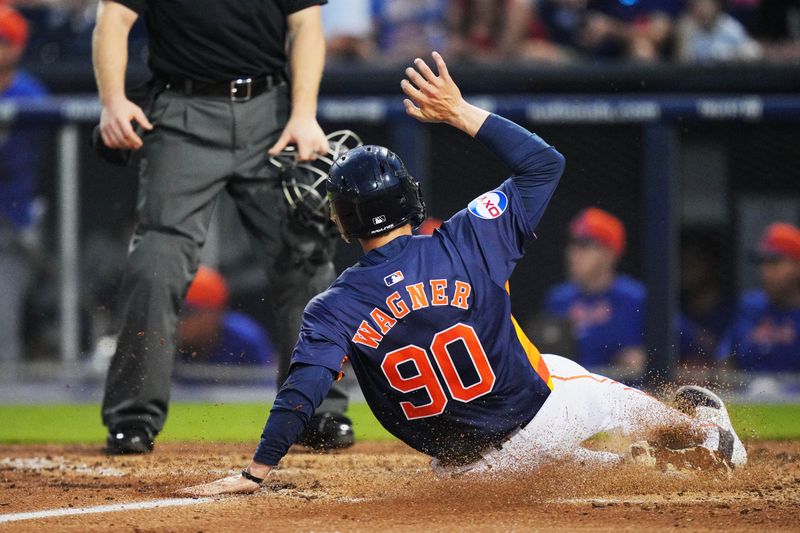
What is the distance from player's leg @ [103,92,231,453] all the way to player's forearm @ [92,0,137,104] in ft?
0.60

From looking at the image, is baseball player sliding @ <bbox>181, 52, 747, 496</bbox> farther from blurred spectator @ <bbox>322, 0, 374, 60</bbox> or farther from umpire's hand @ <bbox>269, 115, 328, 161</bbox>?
blurred spectator @ <bbox>322, 0, 374, 60</bbox>

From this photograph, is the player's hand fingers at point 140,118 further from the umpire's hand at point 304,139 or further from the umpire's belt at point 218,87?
the umpire's hand at point 304,139

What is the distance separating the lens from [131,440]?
4301mm

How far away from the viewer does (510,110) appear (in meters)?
6.90

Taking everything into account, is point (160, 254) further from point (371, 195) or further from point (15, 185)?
point (15, 185)

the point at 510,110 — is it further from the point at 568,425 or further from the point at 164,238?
the point at 568,425

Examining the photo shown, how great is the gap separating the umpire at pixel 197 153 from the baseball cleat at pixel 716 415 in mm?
1308

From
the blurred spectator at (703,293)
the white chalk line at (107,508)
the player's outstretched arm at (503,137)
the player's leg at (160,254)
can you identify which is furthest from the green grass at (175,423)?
the blurred spectator at (703,293)

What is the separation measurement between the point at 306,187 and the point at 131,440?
111 cm

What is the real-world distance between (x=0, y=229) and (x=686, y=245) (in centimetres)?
422

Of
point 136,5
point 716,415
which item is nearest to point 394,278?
point 716,415

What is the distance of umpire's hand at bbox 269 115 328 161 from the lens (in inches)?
172

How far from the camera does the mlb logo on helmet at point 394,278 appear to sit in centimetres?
330

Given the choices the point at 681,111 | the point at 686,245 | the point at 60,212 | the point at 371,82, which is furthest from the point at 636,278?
the point at 60,212
